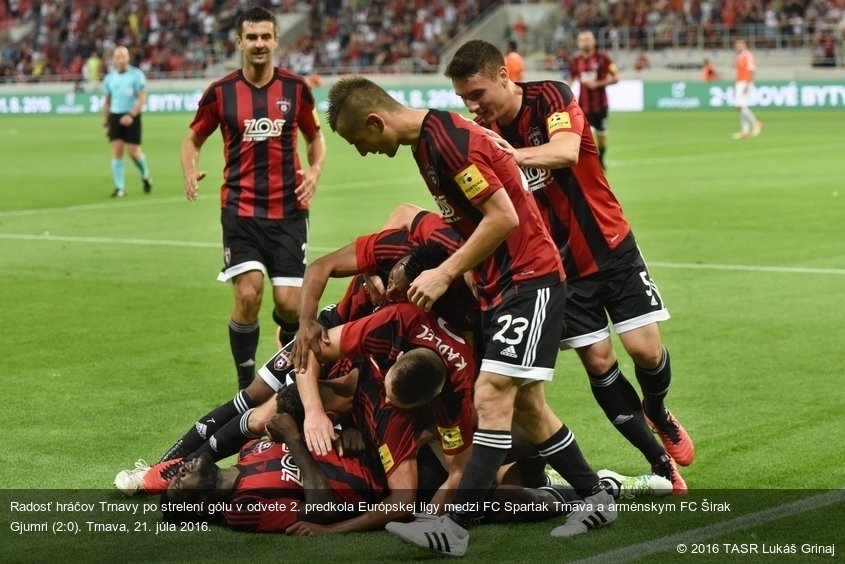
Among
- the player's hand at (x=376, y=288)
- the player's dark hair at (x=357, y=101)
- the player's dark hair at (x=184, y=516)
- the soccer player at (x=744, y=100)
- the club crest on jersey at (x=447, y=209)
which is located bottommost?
the soccer player at (x=744, y=100)

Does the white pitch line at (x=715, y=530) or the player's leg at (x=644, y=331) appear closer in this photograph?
the white pitch line at (x=715, y=530)

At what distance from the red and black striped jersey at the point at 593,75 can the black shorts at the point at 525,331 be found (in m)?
18.4

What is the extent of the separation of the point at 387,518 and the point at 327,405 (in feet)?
2.53

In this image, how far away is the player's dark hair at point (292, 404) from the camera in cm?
641

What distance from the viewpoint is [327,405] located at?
6.53 m

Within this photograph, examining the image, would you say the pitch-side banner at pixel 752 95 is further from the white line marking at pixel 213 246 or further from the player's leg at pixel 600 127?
the white line marking at pixel 213 246

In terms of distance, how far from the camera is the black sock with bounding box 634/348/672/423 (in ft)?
22.9

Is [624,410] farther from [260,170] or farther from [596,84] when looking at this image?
[596,84]

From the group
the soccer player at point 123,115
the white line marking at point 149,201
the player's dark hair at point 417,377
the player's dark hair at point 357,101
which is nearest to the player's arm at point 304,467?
the player's dark hair at point 417,377

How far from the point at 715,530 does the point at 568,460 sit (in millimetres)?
698

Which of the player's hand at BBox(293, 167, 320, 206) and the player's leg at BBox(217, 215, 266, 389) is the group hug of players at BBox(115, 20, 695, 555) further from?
the player's hand at BBox(293, 167, 320, 206)

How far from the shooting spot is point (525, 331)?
5824 mm

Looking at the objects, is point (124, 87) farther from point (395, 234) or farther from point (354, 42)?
point (354, 42)

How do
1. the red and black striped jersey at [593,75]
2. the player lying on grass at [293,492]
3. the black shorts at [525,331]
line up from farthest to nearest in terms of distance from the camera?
the red and black striped jersey at [593,75]
the player lying on grass at [293,492]
the black shorts at [525,331]
